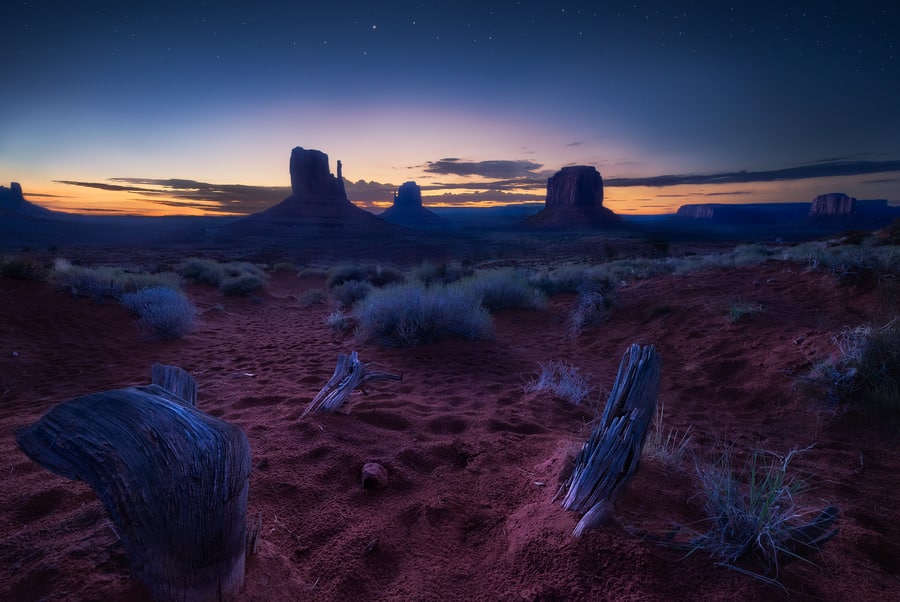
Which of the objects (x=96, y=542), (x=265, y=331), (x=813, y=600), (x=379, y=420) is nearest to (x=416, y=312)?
(x=379, y=420)

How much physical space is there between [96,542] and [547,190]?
11423cm

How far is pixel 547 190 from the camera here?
109 meters

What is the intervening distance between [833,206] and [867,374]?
109 metres

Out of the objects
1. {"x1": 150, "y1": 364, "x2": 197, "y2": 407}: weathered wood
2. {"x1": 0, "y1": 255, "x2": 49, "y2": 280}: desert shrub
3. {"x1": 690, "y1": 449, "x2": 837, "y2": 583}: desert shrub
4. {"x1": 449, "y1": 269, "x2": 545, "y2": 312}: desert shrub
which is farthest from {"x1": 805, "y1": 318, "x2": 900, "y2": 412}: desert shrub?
{"x1": 0, "y1": 255, "x2": 49, "y2": 280}: desert shrub

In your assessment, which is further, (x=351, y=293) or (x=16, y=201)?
(x=16, y=201)

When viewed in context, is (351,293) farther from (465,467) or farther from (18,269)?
(465,467)

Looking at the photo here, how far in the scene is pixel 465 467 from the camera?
2883 mm

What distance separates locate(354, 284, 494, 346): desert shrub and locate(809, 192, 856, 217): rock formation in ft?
339

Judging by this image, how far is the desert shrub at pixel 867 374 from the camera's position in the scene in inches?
147

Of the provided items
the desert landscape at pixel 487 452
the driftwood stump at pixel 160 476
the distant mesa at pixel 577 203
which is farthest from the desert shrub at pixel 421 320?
the distant mesa at pixel 577 203

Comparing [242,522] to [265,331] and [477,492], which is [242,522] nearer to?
[477,492]

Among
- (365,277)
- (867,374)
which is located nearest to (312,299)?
(365,277)

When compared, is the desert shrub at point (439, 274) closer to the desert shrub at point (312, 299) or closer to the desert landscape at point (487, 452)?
the desert shrub at point (312, 299)

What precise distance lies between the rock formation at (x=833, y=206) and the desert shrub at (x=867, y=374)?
102808mm
